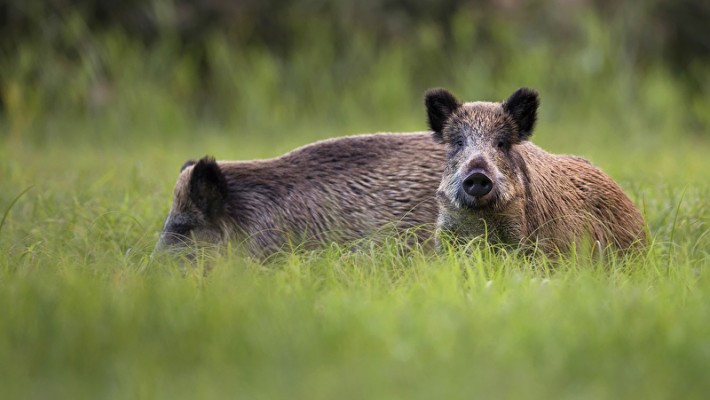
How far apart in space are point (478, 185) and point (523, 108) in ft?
2.09

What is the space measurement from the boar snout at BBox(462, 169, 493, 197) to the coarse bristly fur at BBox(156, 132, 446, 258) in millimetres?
826

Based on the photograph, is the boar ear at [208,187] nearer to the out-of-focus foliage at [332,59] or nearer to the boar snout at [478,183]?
the boar snout at [478,183]

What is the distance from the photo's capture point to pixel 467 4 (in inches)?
556

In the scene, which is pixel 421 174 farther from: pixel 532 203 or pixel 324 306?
pixel 324 306

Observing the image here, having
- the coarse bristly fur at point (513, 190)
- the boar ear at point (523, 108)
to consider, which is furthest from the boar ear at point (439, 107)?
the boar ear at point (523, 108)

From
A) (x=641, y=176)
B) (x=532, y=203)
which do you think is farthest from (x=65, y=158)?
(x=532, y=203)

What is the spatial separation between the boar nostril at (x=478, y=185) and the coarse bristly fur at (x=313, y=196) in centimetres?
83

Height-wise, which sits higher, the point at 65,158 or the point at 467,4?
the point at 467,4

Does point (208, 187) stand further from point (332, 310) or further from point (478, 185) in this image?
point (332, 310)

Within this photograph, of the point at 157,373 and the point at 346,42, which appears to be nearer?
the point at 157,373

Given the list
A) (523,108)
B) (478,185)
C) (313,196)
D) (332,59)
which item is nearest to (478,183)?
(478,185)

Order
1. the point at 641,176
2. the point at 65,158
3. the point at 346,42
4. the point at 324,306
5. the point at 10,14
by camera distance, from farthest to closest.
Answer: the point at 346,42 < the point at 10,14 < the point at 65,158 < the point at 641,176 < the point at 324,306

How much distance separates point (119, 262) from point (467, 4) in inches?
383

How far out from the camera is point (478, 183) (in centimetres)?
499
